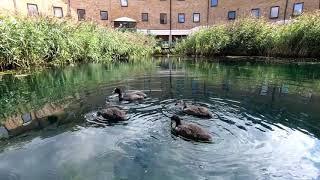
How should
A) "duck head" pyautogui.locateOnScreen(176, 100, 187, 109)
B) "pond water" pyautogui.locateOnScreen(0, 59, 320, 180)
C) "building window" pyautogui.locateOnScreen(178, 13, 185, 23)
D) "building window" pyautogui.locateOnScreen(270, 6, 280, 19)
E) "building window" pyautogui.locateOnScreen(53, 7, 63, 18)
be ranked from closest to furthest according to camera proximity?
"pond water" pyautogui.locateOnScreen(0, 59, 320, 180) → "duck head" pyautogui.locateOnScreen(176, 100, 187, 109) → "building window" pyautogui.locateOnScreen(270, 6, 280, 19) → "building window" pyautogui.locateOnScreen(53, 7, 63, 18) → "building window" pyautogui.locateOnScreen(178, 13, 185, 23)

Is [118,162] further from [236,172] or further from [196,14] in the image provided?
[196,14]

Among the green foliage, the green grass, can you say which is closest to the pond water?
the green foliage

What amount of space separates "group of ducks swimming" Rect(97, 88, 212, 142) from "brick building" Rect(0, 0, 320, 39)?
2797cm

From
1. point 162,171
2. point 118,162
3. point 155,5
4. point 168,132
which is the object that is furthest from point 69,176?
point 155,5

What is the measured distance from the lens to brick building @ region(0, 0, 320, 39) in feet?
114

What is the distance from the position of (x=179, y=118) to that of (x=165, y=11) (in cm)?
3703

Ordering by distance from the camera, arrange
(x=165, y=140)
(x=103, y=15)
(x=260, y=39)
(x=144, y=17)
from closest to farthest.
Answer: (x=165, y=140), (x=260, y=39), (x=103, y=15), (x=144, y=17)

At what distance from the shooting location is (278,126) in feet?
18.8

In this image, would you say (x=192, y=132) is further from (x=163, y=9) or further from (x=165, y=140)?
(x=163, y=9)

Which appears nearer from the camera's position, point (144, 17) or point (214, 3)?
point (214, 3)

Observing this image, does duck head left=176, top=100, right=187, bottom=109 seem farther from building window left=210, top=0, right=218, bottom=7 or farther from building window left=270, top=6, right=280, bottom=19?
building window left=210, top=0, right=218, bottom=7

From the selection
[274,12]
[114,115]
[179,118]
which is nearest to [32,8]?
[274,12]

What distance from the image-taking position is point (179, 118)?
226 inches

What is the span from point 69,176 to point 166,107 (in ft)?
12.2
